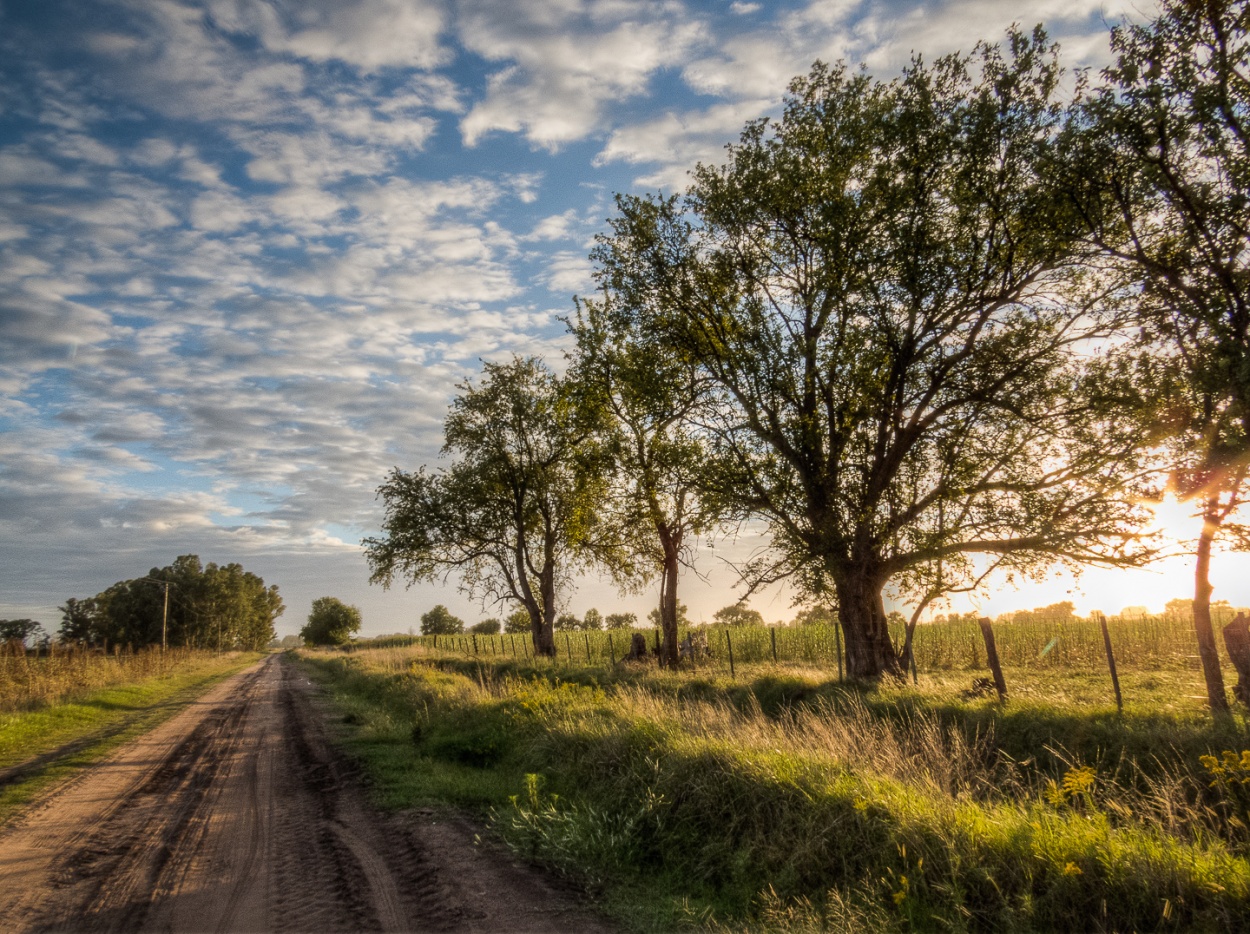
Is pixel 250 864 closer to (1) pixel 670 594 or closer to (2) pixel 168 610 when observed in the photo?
(1) pixel 670 594

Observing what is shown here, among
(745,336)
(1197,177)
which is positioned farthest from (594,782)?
(1197,177)

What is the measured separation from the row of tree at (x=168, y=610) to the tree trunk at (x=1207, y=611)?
8766 cm

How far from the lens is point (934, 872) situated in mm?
5133

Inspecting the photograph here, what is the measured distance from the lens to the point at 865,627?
53.0 feet

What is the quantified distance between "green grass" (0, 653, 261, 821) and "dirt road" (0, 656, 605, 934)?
2.18 ft

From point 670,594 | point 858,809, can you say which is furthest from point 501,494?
point 858,809

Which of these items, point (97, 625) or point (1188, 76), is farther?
point (97, 625)

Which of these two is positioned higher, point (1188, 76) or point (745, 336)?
point (1188, 76)

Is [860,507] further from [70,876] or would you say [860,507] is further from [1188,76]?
[70,876]

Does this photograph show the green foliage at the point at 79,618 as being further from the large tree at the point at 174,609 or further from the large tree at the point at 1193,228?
the large tree at the point at 1193,228

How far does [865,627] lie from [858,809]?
11.0 meters

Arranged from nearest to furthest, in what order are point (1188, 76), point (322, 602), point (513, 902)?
point (513, 902) → point (1188, 76) → point (322, 602)

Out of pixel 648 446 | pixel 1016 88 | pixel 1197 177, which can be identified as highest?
pixel 1016 88

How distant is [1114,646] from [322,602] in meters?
109
